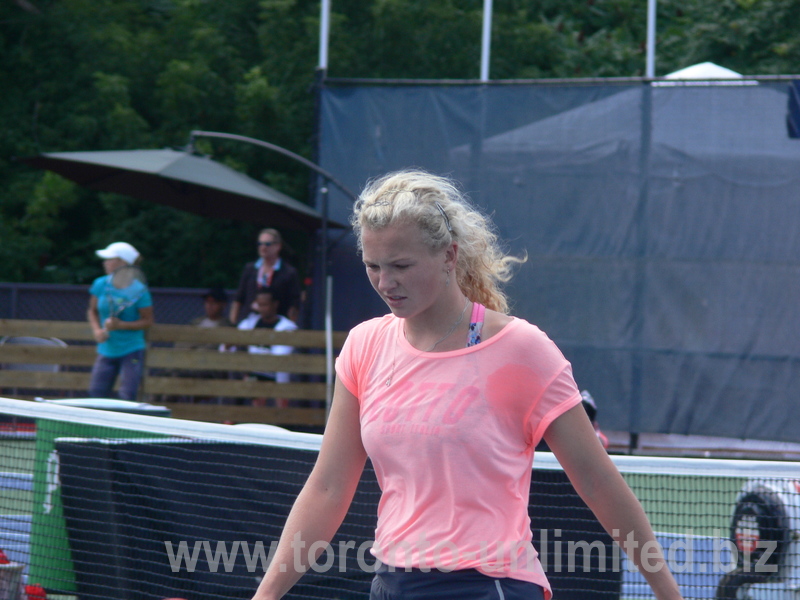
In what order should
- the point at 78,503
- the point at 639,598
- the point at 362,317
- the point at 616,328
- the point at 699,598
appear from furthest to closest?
the point at 362,317, the point at 616,328, the point at 639,598, the point at 78,503, the point at 699,598

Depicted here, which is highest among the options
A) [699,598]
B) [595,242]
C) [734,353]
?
[595,242]

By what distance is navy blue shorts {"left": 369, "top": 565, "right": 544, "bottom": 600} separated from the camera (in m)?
2.16

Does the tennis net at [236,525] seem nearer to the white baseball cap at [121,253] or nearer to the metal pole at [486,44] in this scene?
the white baseball cap at [121,253]

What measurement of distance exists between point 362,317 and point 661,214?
2.93 m

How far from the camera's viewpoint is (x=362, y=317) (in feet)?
31.4

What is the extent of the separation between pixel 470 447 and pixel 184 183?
343 inches

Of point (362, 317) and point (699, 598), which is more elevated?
point (362, 317)

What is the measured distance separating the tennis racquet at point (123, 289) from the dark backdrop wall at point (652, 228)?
87.7 inches

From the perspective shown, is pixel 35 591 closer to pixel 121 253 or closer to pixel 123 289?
pixel 123 289

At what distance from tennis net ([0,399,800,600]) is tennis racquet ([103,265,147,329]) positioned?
13.0ft

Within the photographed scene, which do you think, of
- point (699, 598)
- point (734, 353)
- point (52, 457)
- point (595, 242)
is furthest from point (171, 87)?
point (699, 598)

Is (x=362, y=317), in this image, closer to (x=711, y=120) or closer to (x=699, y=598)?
(x=711, y=120)

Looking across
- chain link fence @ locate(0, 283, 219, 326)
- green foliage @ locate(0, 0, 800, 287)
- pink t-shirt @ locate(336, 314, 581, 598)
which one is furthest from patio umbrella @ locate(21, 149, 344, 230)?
pink t-shirt @ locate(336, 314, 581, 598)

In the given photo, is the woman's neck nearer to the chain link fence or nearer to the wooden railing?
the wooden railing
